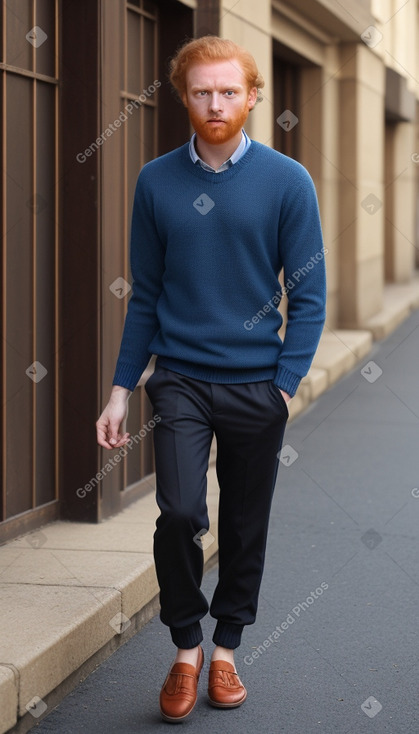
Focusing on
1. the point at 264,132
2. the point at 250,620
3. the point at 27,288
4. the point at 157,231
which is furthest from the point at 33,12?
the point at 264,132

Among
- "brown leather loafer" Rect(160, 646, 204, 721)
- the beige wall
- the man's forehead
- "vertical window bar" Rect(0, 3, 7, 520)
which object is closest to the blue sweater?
the man's forehead

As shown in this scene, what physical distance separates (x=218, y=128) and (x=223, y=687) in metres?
1.70

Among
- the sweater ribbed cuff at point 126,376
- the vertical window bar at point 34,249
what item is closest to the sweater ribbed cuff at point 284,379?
the sweater ribbed cuff at point 126,376

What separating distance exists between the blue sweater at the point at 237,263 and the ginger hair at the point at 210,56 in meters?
0.20

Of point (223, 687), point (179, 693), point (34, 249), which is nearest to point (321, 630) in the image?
point (223, 687)

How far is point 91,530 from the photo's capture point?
521 cm

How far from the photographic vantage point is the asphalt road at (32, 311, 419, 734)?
3635mm

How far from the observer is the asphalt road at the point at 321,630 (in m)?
3.63

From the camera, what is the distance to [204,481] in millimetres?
3496

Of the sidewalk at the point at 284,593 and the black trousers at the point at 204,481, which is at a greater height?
the black trousers at the point at 204,481

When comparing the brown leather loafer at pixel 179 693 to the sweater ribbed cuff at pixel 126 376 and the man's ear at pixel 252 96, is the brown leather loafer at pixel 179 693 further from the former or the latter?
the man's ear at pixel 252 96

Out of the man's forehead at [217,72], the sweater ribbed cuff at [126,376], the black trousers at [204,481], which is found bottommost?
the black trousers at [204,481]

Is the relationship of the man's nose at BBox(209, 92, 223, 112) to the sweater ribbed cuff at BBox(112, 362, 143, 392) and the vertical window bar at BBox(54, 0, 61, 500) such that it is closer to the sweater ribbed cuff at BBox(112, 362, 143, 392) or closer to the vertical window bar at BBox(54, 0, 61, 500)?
the sweater ribbed cuff at BBox(112, 362, 143, 392)

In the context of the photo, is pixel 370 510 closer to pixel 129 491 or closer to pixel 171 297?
pixel 129 491
